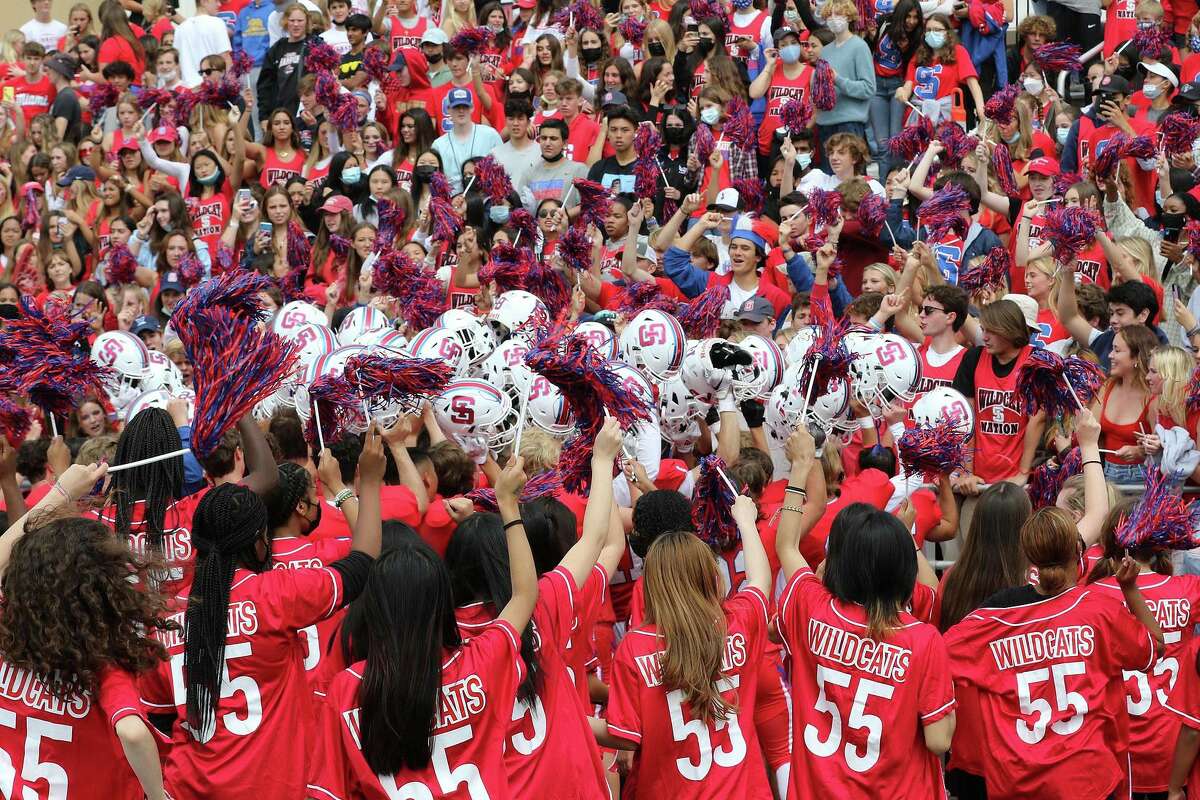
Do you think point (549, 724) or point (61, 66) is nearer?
point (549, 724)

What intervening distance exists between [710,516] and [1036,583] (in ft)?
3.86

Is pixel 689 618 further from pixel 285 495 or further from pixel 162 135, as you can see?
pixel 162 135

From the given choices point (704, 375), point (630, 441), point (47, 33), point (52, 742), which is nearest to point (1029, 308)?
point (704, 375)

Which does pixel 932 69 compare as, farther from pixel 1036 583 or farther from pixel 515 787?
pixel 515 787

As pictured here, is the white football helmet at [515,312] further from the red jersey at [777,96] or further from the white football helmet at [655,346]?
the red jersey at [777,96]

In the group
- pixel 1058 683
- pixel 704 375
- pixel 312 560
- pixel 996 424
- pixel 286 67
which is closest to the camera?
pixel 1058 683

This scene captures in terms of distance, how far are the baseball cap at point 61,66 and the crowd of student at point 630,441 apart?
1.60 m

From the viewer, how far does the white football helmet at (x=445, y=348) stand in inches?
283

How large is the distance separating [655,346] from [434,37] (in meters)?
7.97

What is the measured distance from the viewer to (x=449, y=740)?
12.6 feet

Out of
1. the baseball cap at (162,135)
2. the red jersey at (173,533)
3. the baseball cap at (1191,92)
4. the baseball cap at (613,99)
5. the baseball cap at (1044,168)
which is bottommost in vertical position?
the baseball cap at (162,135)

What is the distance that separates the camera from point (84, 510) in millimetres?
4648

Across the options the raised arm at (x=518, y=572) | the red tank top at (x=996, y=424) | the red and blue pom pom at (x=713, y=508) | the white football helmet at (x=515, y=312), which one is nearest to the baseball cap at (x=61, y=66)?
the white football helmet at (x=515, y=312)

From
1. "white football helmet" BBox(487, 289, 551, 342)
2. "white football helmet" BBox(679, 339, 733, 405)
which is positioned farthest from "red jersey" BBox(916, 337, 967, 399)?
"white football helmet" BBox(487, 289, 551, 342)
